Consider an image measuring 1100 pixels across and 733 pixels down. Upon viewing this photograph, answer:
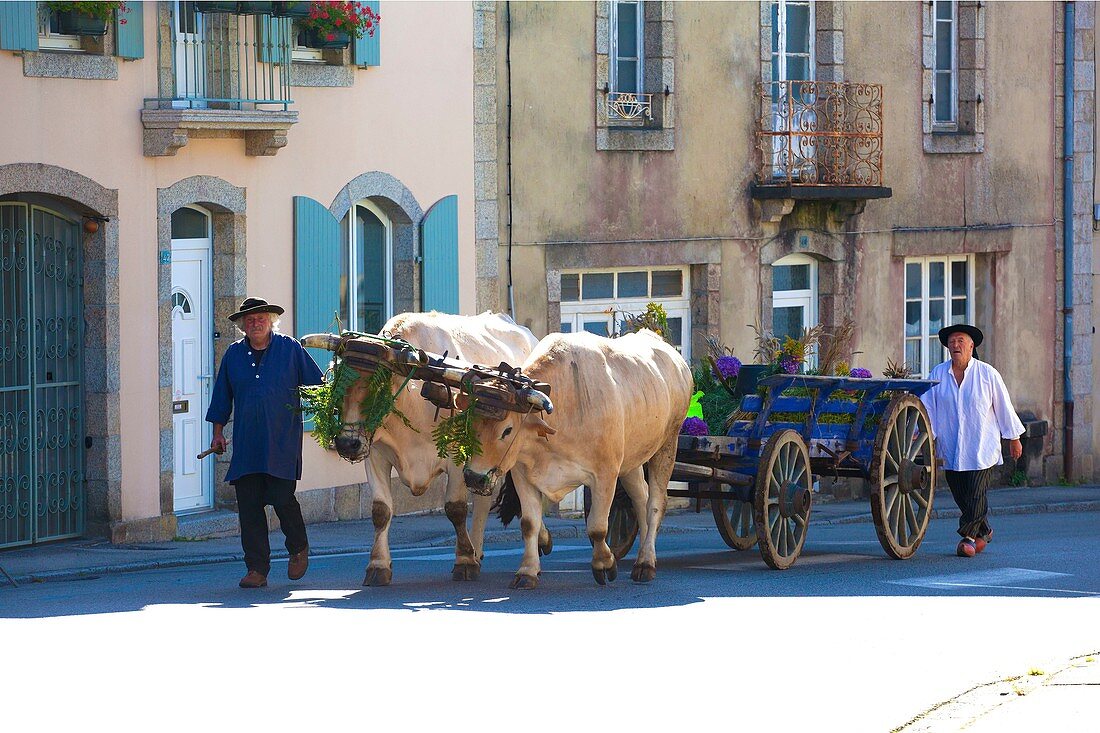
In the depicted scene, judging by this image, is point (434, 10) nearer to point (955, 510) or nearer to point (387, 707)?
point (955, 510)

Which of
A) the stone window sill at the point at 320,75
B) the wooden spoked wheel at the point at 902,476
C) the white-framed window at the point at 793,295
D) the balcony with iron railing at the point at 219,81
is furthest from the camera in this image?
the white-framed window at the point at 793,295

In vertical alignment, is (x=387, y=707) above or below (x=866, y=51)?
below

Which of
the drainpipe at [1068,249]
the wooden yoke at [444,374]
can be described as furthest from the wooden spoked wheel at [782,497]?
the drainpipe at [1068,249]

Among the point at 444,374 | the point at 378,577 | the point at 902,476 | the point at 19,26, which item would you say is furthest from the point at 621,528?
the point at 19,26

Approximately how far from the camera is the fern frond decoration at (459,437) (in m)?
11.1

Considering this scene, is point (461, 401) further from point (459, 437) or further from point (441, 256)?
point (441, 256)

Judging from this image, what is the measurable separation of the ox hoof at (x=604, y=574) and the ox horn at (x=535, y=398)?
1431 millimetres

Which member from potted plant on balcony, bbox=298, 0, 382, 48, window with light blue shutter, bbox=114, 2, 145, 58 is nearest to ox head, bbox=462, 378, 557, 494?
window with light blue shutter, bbox=114, 2, 145, 58

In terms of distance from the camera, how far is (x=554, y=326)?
1916cm

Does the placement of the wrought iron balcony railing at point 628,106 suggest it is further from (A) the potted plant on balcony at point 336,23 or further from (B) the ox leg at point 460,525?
(B) the ox leg at point 460,525

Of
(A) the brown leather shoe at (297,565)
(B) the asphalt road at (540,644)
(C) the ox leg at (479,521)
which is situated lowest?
(B) the asphalt road at (540,644)

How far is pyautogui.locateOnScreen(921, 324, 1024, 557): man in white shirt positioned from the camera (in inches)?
570

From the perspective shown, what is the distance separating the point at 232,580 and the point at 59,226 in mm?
4151

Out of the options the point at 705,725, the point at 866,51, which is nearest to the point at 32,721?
the point at 705,725
